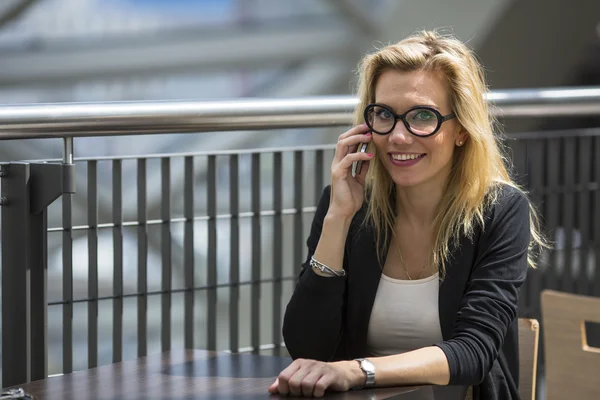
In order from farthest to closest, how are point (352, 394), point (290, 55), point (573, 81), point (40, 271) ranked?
point (573, 81) < point (290, 55) < point (40, 271) < point (352, 394)

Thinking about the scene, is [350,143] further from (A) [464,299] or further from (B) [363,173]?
(A) [464,299]

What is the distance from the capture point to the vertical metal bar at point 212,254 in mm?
2846

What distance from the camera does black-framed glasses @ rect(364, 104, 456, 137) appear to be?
7.07ft

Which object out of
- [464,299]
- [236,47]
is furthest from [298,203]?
[236,47]

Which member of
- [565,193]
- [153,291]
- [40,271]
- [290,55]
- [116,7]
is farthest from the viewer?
[290,55]

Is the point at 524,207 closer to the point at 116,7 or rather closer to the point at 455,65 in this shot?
the point at 455,65

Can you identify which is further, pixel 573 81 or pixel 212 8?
pixel 573 81

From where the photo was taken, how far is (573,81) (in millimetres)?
9742

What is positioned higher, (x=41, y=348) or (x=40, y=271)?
(x=40, y=271)

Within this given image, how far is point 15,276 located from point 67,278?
0.80 ft

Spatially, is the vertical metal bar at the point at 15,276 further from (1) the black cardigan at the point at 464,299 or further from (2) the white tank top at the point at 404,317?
(2) the white tank top at the point at 404,317

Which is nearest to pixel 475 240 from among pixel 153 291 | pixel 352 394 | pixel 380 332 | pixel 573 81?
pixel 380 332

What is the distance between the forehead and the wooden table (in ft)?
2.00

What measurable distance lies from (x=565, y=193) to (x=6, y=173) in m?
2.16
